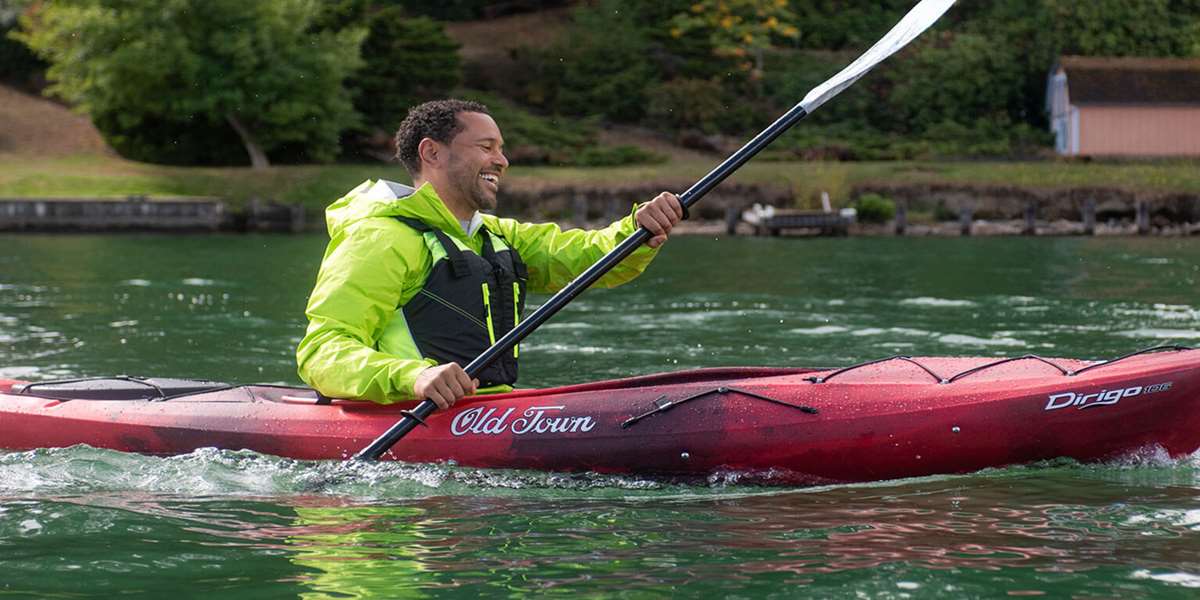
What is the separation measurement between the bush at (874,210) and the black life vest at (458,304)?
2477 cm

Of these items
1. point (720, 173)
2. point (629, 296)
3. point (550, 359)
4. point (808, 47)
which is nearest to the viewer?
point (720, 173)

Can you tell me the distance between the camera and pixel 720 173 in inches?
259

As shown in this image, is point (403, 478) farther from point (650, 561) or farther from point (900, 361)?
point (900, 361)

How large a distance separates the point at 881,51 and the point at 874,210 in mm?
24054

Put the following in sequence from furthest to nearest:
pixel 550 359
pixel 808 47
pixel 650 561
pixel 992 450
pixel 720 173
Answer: pixel 808 47
pixel 550 359
pixel 720 173
pixel 992 450
pixel 650 561

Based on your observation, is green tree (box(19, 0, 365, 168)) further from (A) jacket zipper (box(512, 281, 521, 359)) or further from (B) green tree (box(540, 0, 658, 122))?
(A) jacket zipper (box(512, 281, 521, 359))

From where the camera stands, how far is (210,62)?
34562 millimetres

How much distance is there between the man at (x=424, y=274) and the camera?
608 cm

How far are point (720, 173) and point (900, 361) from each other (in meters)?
1.14

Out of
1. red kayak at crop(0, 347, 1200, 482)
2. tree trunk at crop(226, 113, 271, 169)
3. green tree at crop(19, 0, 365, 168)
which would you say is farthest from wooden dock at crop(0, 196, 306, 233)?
red kayak at crop(0, 347, 1200, 482)

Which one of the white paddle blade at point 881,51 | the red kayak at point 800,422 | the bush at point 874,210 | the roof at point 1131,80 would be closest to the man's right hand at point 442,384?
the red kayak at point 800,422

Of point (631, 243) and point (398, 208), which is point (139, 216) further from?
point (631, 243)

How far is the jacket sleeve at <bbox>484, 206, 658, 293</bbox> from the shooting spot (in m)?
6.83

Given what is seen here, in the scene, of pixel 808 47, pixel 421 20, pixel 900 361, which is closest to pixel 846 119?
pixel 808 47
